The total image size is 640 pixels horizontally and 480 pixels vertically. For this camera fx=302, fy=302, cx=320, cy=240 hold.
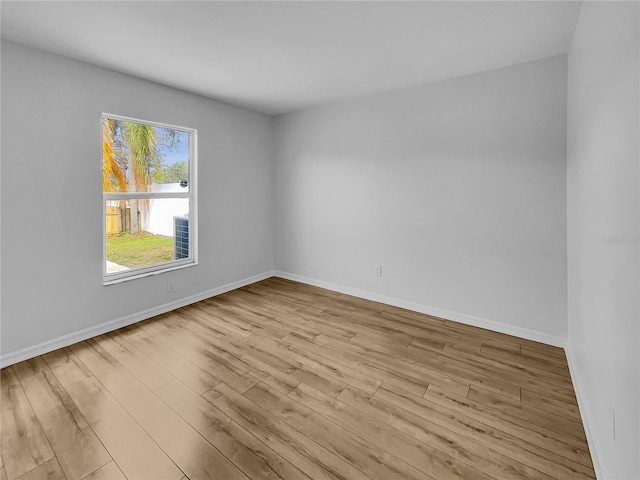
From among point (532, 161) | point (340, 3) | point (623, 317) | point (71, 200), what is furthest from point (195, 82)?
point (623, 317)

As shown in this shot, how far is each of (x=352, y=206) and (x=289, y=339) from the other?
6.32ft

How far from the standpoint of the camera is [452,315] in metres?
3.30

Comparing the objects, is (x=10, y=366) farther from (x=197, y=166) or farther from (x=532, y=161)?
(x=532, y=161)

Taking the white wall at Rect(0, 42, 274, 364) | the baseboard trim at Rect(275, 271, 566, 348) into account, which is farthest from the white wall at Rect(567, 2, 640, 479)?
the white wall at Rect(0, 42, 274, 364)

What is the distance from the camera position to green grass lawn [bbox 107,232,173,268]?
10.3ft

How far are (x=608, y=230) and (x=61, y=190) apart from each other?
3.81 m

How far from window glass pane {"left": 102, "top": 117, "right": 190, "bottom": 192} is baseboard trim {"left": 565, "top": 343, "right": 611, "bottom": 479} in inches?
161

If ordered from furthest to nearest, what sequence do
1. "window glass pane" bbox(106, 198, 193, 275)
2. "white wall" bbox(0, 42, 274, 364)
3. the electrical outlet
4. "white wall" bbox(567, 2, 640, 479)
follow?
"window glass pane" bbox(106, 198, 193, 275) → "white wall" bbox(0, 42, 274, 364) → the electrical outlet → "white wall" bbox(567, 2, 640, 479)

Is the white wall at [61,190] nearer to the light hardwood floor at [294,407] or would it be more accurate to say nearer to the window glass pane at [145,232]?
the window glass pane at [145,232]

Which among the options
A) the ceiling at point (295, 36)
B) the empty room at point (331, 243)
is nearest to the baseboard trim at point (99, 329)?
the empty room at point (331, 243)

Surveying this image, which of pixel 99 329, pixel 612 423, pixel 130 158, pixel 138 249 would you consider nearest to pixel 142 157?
pixel 130 158

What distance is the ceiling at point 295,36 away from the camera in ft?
6.35

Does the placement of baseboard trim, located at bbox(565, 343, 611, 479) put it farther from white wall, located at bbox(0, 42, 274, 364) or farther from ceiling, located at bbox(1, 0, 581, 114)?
white wall, located at bbox(0, 42, 274, 364)

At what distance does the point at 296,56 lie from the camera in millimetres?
2613
